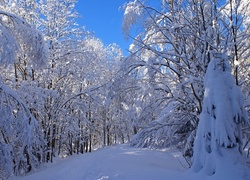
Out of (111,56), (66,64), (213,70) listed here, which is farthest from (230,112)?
(111,56)

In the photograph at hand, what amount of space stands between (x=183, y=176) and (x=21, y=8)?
1231cm

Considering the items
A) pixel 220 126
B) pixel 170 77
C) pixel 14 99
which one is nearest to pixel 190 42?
pixel 170 77

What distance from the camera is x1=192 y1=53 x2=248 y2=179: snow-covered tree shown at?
4.13 metres

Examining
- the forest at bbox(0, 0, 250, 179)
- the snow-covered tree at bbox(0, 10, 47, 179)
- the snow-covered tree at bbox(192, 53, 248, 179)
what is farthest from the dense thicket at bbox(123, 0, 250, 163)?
the snow-covered tree at bbox(0, 10, 47, 179)

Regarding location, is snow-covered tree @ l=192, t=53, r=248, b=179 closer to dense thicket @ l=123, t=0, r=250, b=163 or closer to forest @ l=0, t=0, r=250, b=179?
forest @ l=0, t=0, r=250, b=179

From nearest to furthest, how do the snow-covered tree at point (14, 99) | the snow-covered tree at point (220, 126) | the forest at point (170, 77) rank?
the snow-covered tree at point (220, 126) < the forest at point (170, 77) < the snow-covered tree at point (14, 99)

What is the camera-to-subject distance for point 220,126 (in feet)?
13.6

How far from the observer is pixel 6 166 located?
569 cm

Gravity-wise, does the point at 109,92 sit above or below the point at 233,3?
below

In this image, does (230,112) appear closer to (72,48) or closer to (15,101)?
(15,101)

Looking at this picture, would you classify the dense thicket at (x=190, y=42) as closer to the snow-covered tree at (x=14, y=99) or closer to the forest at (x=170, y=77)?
the forest at (x=170, y=77)

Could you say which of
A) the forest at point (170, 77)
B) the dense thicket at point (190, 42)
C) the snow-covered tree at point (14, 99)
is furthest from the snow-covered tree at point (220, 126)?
the snow-covered tree at point (14, 99)

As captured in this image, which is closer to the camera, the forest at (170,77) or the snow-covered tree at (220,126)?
the snow-covered tree at (220,126)

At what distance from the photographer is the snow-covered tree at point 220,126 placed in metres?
4.13
